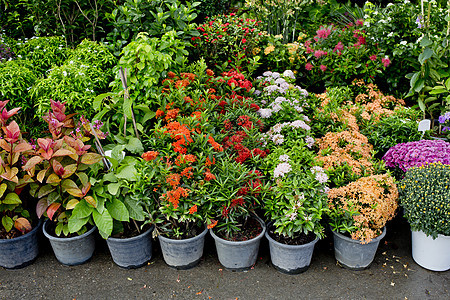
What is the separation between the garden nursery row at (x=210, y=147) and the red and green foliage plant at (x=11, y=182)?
13mm

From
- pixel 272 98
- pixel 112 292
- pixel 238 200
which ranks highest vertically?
pixel 272 98

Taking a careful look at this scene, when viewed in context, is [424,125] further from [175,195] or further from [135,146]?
[135,146]

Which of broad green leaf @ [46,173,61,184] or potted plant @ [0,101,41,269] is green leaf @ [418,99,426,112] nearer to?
broad green leaf @ [46,173,61,184]

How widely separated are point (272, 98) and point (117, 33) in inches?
79.0

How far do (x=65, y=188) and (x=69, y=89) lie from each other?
1.04m

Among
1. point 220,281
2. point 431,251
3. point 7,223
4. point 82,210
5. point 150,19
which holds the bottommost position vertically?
point 220,281

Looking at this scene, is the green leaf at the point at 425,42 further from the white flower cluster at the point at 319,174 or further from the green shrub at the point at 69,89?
the green shrub at the point at 69,89

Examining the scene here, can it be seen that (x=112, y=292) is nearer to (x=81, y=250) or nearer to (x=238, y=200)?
(x=81, y=250)

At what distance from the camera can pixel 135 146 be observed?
10.6ft

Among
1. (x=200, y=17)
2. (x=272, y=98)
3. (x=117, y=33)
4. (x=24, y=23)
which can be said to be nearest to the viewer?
(x=272, y=98)

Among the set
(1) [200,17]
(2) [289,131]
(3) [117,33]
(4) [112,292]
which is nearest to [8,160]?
(4) [112,292]

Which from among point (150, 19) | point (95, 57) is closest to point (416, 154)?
point (150, 19)

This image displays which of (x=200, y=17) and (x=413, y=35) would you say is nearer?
(x=413, y=35)

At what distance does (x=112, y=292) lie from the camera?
277 centimetres
